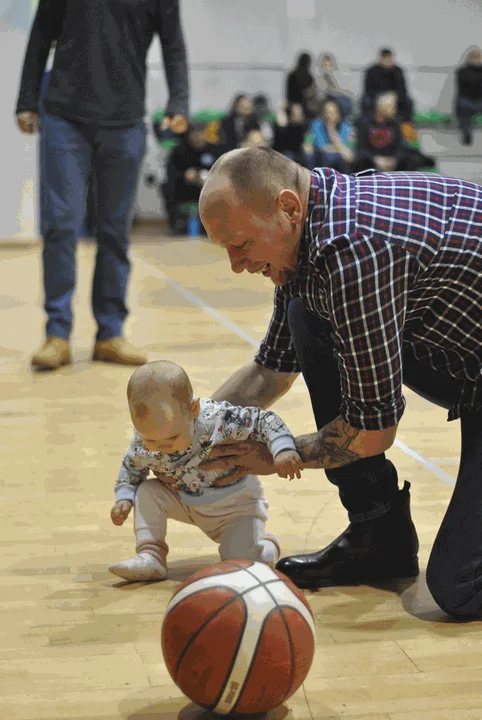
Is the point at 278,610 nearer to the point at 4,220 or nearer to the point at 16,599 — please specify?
the point at 16,599

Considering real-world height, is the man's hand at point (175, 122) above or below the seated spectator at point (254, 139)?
above

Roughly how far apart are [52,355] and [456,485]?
3.05 m

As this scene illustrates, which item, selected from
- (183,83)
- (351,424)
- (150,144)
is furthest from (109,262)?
(150,144)

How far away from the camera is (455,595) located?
258 cm

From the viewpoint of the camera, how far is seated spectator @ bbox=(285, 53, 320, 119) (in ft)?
45.9

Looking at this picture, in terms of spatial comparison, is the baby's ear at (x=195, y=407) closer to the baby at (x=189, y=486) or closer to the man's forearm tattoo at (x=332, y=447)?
the baby at (x=189, y=486)

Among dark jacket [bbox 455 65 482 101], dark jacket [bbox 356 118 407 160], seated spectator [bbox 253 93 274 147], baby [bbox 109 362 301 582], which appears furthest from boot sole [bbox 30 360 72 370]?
dark jacket [bbox 455 65 482 101]

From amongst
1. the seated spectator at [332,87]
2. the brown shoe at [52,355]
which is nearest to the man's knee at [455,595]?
the brown shoe at [52,355]

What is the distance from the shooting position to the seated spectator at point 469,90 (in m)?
15.0

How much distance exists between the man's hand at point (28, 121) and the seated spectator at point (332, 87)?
30.1 feet

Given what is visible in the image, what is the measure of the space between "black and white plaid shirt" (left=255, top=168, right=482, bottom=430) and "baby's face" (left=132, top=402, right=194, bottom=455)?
0.38 m

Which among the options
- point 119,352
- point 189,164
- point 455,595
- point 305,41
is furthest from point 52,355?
point 305,41

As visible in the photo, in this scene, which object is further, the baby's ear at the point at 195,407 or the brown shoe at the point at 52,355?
the brown shoe at the point at 52,355

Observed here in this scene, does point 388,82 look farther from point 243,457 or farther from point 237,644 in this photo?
point 237,644
